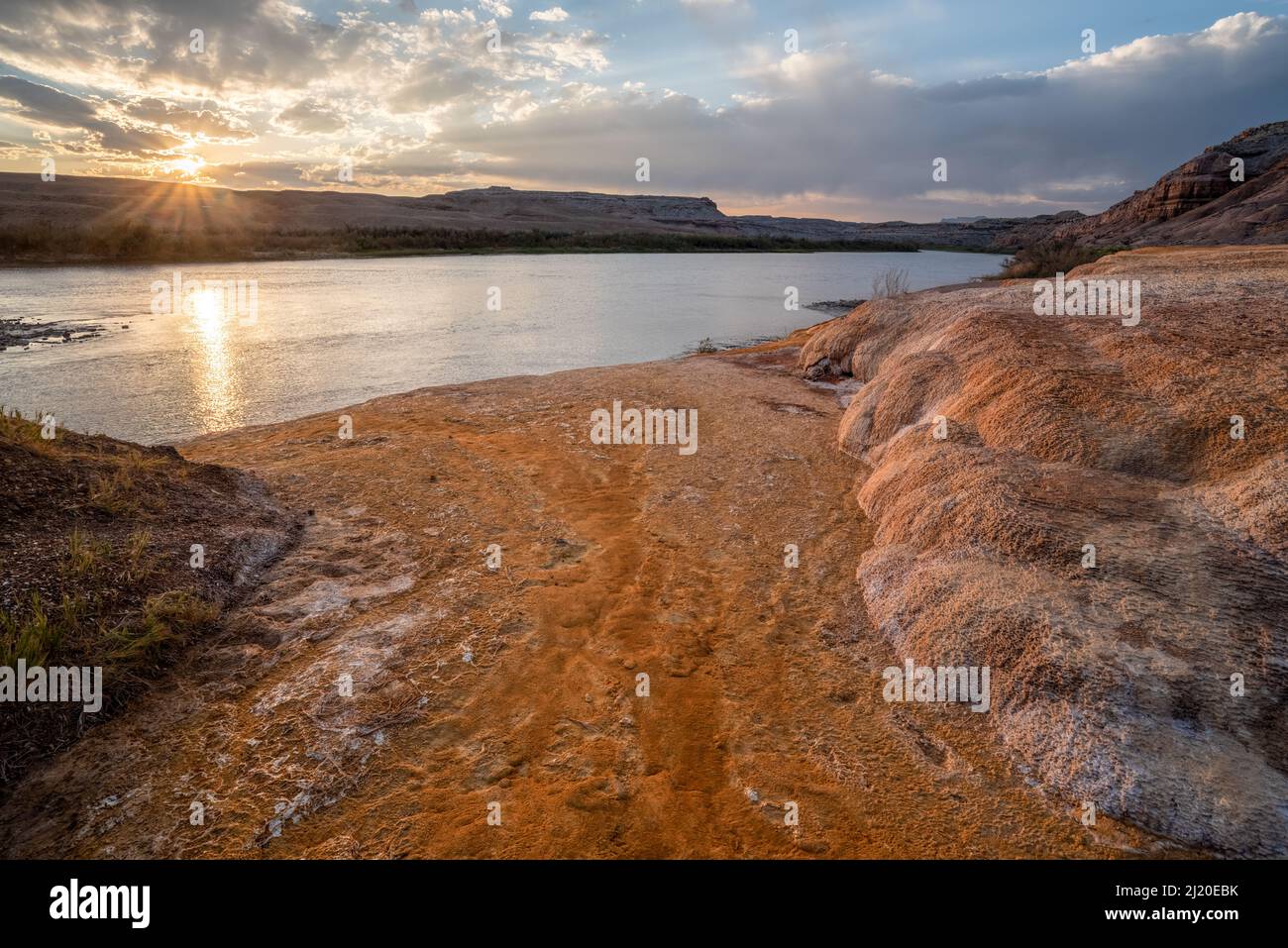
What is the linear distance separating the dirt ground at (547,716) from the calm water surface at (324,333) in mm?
7278

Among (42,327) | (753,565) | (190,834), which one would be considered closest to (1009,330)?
(753,565)

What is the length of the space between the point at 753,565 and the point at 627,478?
2.70 meters

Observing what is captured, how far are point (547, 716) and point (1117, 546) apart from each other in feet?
13.9

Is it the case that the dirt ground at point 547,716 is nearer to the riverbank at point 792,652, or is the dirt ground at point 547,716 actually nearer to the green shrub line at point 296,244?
the riverbank at point 792,652

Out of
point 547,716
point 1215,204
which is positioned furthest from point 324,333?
point 1215,204

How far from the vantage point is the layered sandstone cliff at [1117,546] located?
350cm

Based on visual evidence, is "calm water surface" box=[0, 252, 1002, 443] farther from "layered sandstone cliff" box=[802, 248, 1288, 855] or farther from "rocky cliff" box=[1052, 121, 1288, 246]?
"rocky cliff" box=[1052, 121, 1288, 246]

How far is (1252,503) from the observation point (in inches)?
189

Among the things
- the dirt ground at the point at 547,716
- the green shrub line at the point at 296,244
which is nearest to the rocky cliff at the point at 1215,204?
the dirt ground at the point at 547,716

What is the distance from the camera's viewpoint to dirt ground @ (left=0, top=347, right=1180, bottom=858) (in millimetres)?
3295

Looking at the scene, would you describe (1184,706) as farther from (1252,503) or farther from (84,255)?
(84,255)

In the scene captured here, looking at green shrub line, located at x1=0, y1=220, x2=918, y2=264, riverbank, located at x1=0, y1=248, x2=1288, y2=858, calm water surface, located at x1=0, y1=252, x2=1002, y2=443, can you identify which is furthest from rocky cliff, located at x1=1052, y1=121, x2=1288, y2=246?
green shrub line, located at x1=0, y1=220, x2=918, y2=264

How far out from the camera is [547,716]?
13.8 ft

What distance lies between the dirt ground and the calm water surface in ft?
23.9
